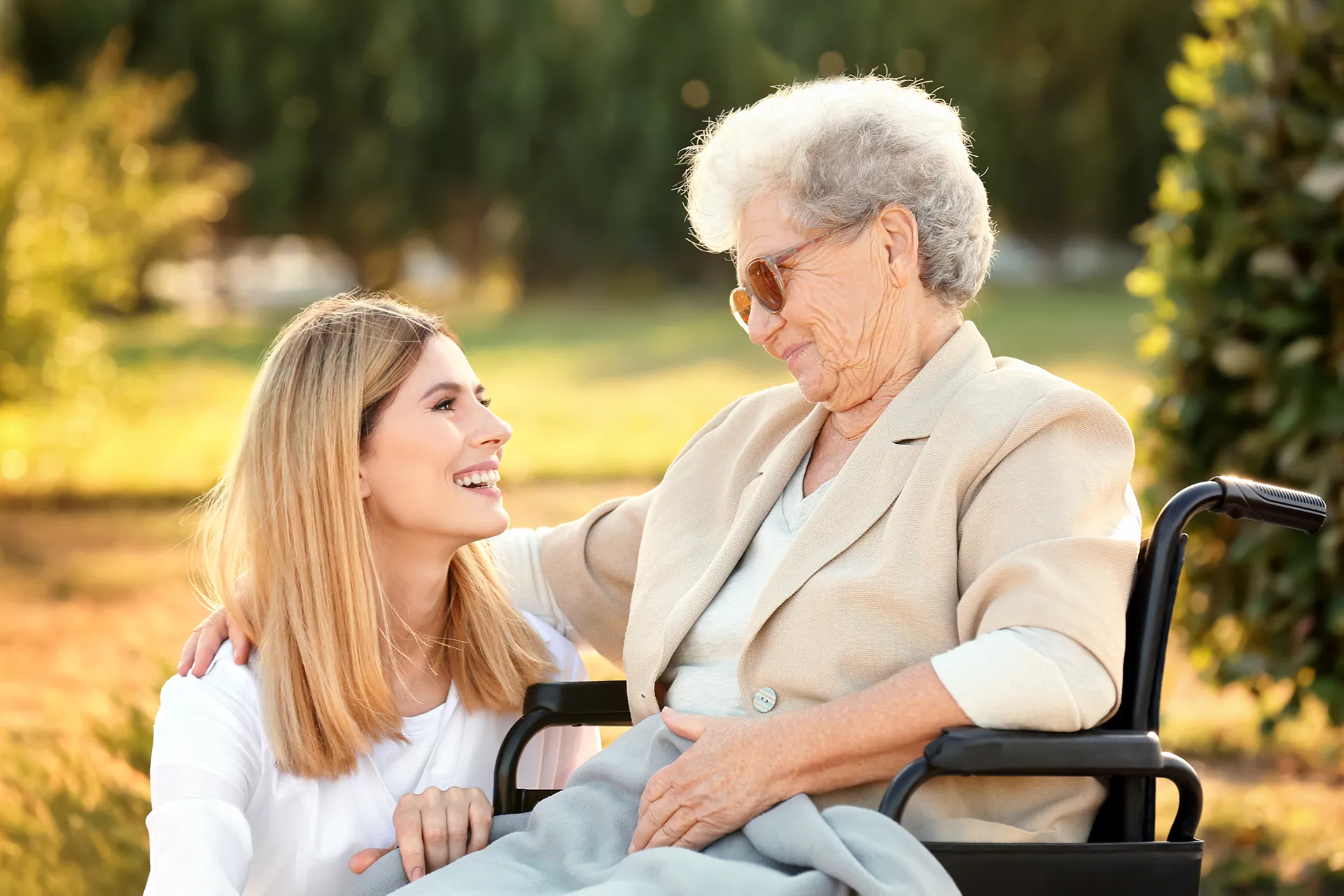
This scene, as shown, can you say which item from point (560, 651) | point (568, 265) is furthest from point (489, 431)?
point (568, 265)

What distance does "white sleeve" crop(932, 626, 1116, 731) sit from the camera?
190 centimetres

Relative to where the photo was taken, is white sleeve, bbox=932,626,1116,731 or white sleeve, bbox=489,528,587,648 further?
white sleeve, bbox=489,528,587,648

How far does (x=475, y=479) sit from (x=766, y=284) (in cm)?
59

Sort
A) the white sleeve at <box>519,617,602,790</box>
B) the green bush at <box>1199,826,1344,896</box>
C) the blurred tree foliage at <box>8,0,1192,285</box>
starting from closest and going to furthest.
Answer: the white sleeve at <box>519,617,602,790</box> < the green bush at <box>1199,826,1344,896</box> < the blurred tree foliage at <box>8,0,1192,285</box>

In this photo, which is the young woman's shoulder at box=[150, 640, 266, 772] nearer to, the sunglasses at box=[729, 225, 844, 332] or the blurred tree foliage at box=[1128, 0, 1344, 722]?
the sunglasses at box=[729, 225, 844, 332]

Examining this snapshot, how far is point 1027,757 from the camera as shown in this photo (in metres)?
1.85

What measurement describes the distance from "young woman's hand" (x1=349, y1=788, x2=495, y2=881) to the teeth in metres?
0.50

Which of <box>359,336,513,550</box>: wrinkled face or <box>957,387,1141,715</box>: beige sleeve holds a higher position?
<box>359,336,513,550</box>: wrinkled face

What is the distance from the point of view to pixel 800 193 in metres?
2.32

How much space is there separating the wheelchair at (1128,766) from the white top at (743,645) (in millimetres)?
39

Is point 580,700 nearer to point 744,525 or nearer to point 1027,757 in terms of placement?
point 744,525

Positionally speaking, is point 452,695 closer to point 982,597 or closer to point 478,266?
point 982,597

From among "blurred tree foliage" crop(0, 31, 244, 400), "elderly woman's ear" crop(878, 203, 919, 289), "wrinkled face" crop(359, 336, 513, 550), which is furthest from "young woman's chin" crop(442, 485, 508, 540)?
"blurred tree foliage" crop(0, 31, 244, 400)

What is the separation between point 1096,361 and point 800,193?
37.3 feet
